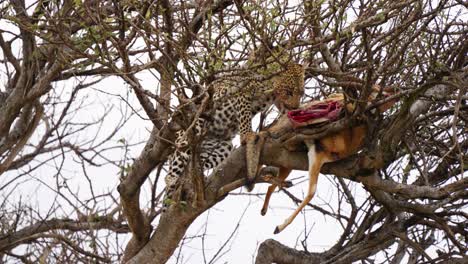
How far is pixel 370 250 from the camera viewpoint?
6918 mm

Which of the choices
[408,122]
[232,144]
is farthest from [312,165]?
[232,144]

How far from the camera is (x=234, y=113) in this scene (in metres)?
7.98

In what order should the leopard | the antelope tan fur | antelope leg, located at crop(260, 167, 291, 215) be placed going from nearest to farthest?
the antelope tan fur → antelope leg, located at crop(260, 167, 291, 215) → the leopard

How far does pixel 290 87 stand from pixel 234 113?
3.12 feet

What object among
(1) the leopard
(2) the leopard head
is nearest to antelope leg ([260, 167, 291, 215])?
(1) the leopard

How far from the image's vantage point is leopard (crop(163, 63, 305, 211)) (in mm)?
7094

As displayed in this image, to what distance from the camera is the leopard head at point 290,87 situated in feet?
23.4

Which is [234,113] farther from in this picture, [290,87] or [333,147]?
[333,147]

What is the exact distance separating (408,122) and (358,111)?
1.18 feet

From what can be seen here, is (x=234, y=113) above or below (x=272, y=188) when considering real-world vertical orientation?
above

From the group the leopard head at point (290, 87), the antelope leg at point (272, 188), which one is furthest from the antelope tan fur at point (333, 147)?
the leopard head at point (290, 87)

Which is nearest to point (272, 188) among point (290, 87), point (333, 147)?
point (333, 147)

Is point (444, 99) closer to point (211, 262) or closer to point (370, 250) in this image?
point (370, 250)

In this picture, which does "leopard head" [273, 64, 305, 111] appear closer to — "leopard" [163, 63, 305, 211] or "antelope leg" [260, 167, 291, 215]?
"leopard" [163, 63, 305, 211]
